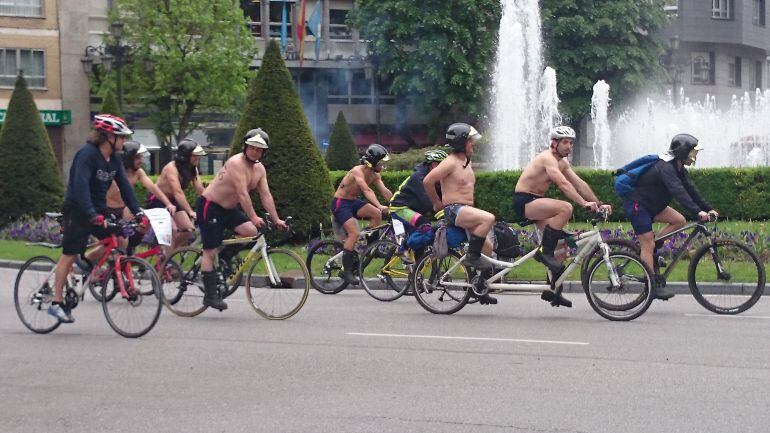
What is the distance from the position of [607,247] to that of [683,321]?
0.95 m

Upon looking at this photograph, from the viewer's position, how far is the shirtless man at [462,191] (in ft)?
37.7

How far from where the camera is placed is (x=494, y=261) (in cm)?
1162

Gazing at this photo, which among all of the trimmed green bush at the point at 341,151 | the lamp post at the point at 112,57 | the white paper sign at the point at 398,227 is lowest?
the white paper sign at the point at 398,227

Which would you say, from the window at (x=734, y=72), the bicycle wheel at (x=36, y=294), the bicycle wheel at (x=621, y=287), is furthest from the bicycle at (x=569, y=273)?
the window at (x=734, y=72)

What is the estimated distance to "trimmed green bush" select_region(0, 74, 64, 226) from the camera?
25.9 meters

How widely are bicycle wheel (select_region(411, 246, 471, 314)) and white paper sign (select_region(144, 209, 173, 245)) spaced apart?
2451 mm

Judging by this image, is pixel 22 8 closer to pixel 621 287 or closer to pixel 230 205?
pixel 230 205

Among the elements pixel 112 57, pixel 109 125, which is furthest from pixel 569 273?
pixel 112 57

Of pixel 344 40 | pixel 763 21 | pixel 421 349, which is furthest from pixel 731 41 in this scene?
pixel 421 349

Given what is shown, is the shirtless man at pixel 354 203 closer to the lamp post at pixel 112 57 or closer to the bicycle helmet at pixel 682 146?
the bicycle helmet at pixel 682 146

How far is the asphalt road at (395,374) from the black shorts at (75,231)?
0.76 meters

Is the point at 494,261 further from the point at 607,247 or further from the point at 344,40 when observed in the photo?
the point at 344,40

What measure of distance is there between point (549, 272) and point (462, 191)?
3.72 ft

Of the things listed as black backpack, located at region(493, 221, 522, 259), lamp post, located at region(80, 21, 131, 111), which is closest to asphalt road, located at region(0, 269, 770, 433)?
black backpack, located at region(493, 221, 522, 259)
